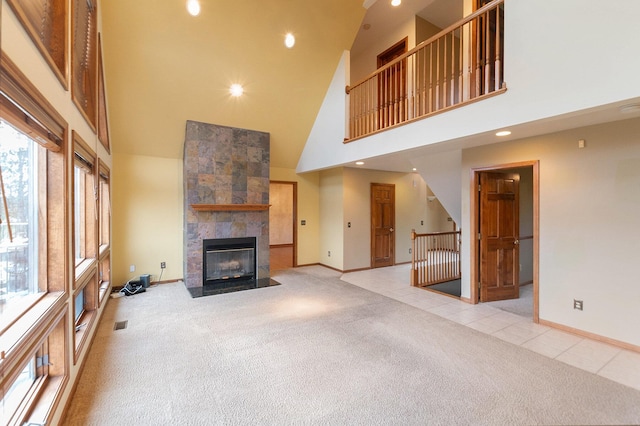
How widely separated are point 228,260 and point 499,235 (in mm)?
4806

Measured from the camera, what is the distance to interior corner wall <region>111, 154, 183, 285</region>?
519 cm

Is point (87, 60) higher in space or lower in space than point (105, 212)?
higher

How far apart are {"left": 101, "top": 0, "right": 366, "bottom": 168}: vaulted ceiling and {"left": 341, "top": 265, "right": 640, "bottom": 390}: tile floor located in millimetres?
3970

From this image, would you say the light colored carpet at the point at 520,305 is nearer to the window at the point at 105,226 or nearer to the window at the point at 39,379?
the window at the point at 39,379

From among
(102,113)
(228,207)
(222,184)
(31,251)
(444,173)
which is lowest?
(31,251)

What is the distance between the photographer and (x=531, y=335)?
3.27m

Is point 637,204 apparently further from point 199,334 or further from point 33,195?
point 33,195

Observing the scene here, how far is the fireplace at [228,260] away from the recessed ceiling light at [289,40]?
140 inches

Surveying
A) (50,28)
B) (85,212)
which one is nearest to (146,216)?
(85,212)

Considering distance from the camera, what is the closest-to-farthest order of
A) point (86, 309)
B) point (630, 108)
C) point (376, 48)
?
point (630, 108), point (86, 309), point (376, 48)

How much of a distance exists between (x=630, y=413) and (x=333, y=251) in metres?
5.18

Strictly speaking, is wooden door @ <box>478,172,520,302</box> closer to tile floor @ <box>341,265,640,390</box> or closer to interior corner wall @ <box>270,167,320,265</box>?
tile floor @ <box>341,265,640,390</box>

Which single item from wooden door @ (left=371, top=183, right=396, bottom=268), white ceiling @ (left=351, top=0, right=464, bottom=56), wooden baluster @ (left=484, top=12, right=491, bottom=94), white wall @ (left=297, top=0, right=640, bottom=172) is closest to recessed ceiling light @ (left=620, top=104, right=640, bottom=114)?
white wall @ (left=297, top=0, right=640, bottom=172)

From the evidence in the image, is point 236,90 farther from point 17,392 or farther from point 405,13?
point 17,392
